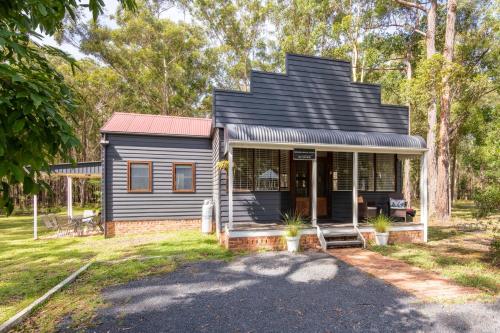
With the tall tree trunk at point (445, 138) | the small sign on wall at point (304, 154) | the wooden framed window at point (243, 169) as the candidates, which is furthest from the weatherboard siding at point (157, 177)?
the tall tree trunk at point (445, 138)

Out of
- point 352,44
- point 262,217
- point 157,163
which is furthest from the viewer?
point 352,44

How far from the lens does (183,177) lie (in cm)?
1090

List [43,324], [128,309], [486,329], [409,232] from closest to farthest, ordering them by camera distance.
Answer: [486,329] < [43,324] < [128,309] < [409,232]

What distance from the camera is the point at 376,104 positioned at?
30.5 ft

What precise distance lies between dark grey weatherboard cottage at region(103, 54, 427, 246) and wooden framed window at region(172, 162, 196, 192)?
246 millimetres

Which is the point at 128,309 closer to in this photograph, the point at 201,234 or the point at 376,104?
the point at 201,234

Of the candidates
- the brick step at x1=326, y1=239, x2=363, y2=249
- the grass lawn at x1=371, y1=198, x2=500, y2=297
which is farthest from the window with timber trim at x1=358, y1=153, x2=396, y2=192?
the brick step at x1=326, y1=239, x2=363, y2=249

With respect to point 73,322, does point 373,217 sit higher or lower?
higher

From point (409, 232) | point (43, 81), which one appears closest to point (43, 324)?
point (43, 81)

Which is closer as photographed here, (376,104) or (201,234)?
(376,104)

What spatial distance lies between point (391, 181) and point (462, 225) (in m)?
4.86

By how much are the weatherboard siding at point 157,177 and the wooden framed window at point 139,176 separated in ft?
0.44

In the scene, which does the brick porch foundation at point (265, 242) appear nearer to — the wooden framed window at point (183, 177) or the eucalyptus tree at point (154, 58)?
the wooden framed window at point (183, 177)

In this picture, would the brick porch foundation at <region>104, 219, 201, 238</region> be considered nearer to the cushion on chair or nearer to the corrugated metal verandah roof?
the corrugated metal verandah roof
